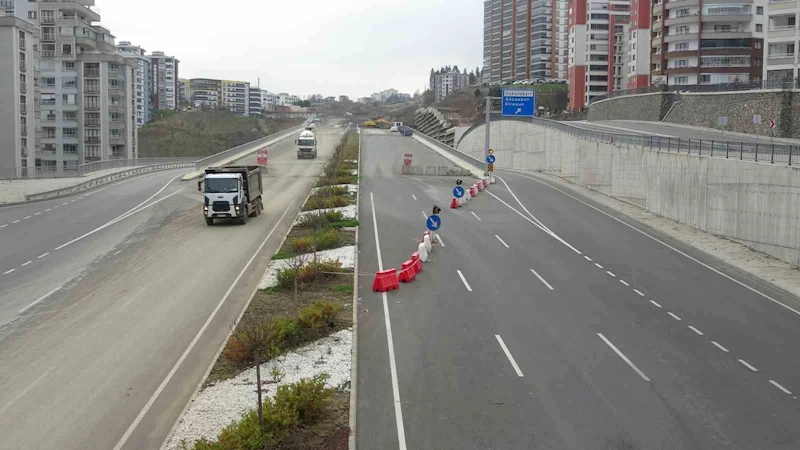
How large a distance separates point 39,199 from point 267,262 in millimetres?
26504

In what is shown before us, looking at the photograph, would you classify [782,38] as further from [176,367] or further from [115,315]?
[176,367]

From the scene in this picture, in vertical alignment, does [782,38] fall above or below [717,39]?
below

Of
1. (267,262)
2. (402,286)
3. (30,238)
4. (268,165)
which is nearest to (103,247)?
(30,238)

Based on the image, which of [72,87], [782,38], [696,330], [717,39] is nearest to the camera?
[696,330]

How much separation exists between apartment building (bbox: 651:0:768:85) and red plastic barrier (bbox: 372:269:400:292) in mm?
75280

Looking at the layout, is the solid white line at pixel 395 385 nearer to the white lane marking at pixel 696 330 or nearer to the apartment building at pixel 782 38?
the white lane marking at pixel 696 330

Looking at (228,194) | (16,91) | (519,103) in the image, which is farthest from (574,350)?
(16,91)

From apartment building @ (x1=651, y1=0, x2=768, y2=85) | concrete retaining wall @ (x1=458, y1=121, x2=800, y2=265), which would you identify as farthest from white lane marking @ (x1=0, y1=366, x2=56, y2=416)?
apartment building @ (x1=651, y1=0, x2=768, y2=85)

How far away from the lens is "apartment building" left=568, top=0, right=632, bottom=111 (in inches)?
5344

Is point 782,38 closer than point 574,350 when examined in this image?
No

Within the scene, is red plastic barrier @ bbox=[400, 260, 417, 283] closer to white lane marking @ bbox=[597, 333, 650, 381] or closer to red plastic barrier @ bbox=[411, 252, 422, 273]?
red plastic barrier @ bbox=[411, 252, 422, 273]

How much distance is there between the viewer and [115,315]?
71.3 feet

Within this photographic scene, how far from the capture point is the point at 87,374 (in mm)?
16797

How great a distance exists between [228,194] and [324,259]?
36.0 ft
